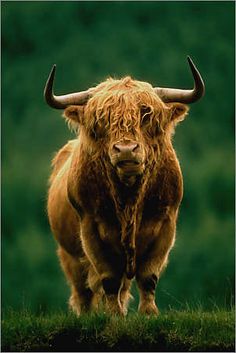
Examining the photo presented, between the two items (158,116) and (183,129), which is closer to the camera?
(158,116)

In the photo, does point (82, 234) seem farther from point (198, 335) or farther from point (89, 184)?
point (198, 335)

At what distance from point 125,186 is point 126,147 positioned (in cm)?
61

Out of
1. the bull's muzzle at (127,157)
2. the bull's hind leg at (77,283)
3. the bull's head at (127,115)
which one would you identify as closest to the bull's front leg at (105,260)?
the bull's head at (127,115)

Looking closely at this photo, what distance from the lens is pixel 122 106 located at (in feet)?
27.8

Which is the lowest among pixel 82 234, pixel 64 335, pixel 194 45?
pixel 64 335

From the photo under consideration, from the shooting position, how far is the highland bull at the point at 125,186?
336 inches

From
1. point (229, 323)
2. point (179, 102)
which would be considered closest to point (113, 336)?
point (229, 323)

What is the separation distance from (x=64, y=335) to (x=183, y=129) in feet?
89.1

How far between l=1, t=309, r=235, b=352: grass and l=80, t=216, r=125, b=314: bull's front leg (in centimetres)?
74

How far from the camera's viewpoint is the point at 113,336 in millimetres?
7785

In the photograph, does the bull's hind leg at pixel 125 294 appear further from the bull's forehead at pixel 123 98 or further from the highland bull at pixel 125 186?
the bull's forehead at pixel 123 98

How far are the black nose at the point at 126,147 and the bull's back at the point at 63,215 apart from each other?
1721 mm

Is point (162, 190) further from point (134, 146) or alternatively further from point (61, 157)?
point (61, 157)

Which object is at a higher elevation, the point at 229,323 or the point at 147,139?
the point at 147,139
